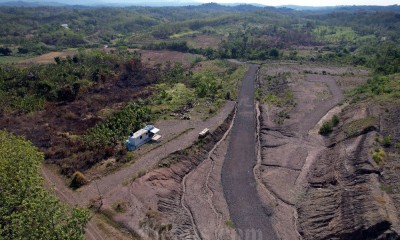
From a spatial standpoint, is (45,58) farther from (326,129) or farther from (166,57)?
(326,129)

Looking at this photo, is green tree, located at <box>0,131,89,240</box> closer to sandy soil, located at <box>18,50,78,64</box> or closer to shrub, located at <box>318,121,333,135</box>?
shrub, located at <box>318,121,333,135</box>

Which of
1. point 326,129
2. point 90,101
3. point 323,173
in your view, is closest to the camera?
point 323,173

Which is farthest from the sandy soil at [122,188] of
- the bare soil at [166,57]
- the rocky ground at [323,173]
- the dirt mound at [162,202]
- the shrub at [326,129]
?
the bare soil at [166,57]

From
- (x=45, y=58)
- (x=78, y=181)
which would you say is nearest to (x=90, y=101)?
(x=78, y=181)

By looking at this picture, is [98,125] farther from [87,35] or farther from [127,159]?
[87,35]

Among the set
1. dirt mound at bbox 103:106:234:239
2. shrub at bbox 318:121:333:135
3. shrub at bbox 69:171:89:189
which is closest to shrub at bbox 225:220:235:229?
dirt mound at bbox 103:106:234:239
